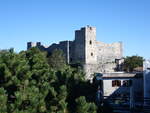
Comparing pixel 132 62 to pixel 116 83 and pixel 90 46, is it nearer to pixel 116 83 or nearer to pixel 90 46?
pixel 90 46

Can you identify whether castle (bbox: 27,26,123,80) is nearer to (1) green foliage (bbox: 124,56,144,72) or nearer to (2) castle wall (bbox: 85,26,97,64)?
(2) castle wall (bbox: 85,26,97,64)

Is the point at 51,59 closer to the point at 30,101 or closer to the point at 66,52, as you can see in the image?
the point at 66,52

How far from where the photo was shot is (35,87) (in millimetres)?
15492

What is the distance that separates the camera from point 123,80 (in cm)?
2586

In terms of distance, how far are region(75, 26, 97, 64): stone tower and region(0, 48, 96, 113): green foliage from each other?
105ft

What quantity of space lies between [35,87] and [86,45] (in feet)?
126

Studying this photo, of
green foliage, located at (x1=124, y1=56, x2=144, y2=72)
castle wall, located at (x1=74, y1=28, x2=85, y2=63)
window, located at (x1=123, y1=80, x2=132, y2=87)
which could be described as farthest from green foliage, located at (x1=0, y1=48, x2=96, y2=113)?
castle wall, located at (x1=74, y1=28, x2=85, y2=63)

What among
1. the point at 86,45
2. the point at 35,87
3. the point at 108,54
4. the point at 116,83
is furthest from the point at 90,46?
the point at 35,87

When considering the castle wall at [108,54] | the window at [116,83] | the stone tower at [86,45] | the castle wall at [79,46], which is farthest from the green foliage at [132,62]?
the window at [116,83]

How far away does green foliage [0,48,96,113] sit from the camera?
579 inches

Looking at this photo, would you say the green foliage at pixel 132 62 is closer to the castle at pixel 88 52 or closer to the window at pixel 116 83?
the castle at pixel 88 52

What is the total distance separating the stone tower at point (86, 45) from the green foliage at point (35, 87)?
105 feet

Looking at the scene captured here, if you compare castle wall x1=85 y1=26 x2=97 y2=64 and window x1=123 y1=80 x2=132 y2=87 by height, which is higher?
castle wall x1=85 y1=26 x2=97 y2=64

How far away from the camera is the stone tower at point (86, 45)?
53.6 meters
